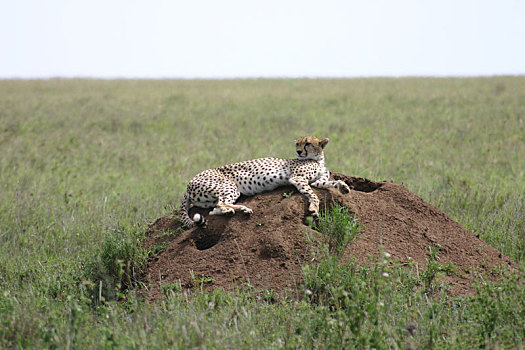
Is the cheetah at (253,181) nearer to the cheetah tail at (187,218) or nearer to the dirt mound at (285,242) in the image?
the cheetah tail at (187,218)

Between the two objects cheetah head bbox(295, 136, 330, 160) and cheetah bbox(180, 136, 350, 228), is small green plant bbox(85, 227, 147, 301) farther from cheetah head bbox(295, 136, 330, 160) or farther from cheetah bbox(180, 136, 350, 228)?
cheetah head bbox(295, 136, 330, 160)

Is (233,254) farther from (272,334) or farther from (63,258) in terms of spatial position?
(63,258)

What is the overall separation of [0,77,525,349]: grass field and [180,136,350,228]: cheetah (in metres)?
0.80

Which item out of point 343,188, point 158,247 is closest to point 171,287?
point 158,247

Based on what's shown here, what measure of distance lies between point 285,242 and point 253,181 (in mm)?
997

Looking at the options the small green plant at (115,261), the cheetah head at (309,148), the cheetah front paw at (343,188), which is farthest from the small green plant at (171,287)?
the cheetah head at (309,148)

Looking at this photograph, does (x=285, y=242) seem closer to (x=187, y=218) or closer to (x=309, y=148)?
(x=187, y=218)

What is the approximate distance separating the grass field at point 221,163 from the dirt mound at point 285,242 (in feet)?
0.93

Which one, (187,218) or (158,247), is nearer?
(158,247)

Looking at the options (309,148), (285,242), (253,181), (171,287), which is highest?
(309,148)

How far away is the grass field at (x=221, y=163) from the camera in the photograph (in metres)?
3.76

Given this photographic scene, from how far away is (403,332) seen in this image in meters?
3.72

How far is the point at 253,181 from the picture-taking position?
5.80 m

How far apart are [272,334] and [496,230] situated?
4070mm
